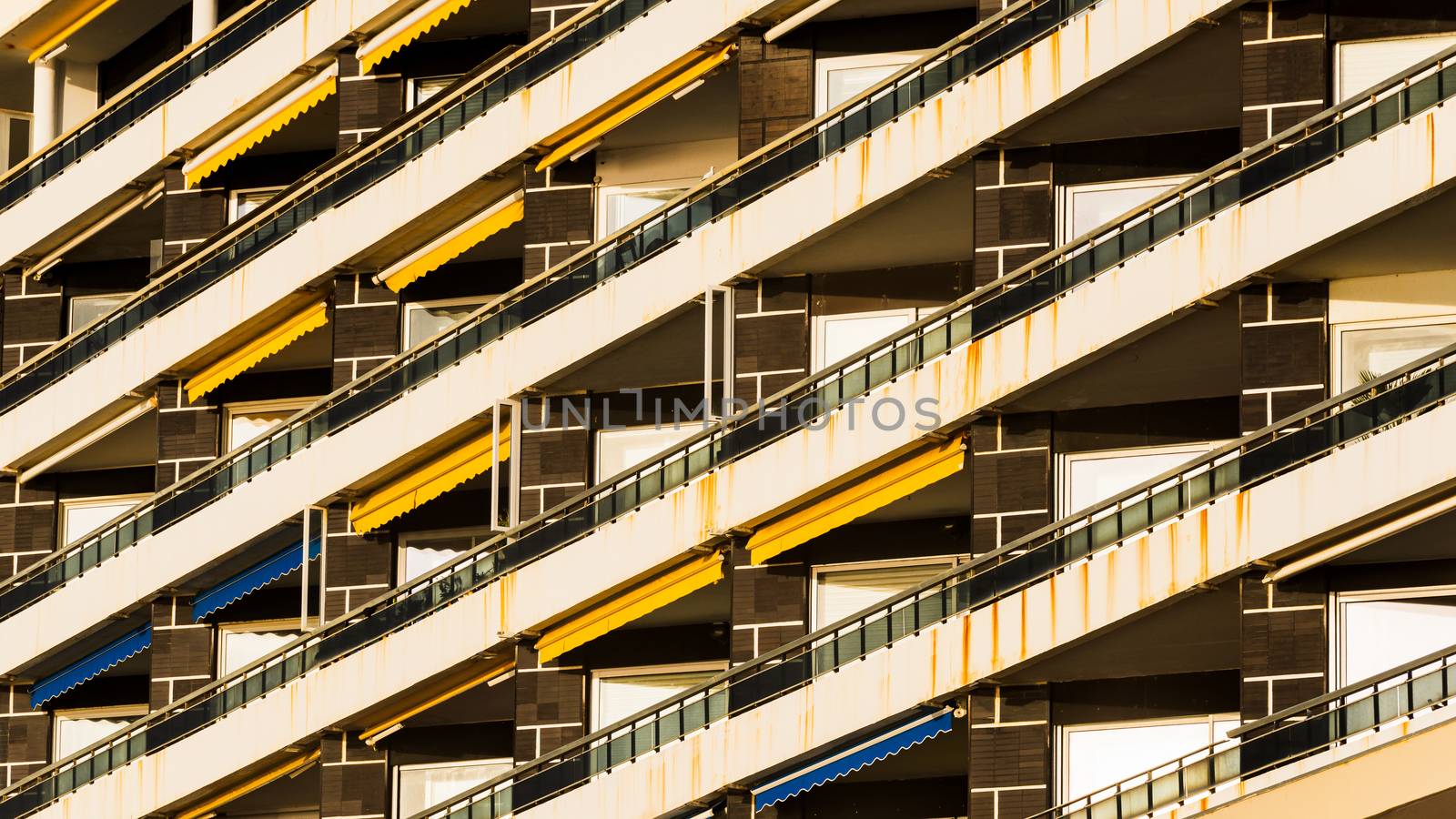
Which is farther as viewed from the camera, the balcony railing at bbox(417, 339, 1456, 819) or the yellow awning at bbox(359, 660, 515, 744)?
the yellow awning at bbox(359, 660, 515, 744)

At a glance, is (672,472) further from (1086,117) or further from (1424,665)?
(1424,665)

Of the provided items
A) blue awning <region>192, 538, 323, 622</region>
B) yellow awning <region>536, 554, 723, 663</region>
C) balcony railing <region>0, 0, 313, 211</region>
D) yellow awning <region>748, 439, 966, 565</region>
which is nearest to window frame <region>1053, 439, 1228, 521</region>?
yellow awning <region>748, 439, 966, 565</region>

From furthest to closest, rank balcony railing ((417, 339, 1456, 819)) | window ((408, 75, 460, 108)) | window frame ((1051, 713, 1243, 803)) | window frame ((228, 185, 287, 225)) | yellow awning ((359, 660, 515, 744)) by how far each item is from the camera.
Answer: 1. window frame ((228, 185, 287, 225))
2. window ((408, 75, 460, 108))
3. yellow awning ((359, 660, 515, 744))
4. window frame ((1051, 713, 1243, 803))
5. balcony railing ((417, 339, 1456, 819))

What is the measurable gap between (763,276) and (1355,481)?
803 cm

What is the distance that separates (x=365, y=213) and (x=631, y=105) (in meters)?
3.60

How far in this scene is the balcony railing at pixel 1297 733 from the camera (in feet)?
128

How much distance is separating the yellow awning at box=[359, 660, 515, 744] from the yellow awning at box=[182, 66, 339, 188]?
24.8 ft

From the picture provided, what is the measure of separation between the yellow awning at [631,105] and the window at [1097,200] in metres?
4.30

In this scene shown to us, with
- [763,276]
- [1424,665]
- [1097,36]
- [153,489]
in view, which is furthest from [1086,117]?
[153,489]

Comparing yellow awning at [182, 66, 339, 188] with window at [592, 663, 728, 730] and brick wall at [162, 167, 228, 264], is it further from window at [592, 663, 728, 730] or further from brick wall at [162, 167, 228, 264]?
window at [592, 663, 728, 730]

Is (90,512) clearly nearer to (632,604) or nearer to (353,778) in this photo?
(353,778)

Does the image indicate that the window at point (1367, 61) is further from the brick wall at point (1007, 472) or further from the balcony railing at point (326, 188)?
the balcony railing at point (326, 188)

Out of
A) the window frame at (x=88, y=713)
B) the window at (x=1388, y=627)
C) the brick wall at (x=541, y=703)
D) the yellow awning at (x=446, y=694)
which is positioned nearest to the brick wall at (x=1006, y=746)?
the window at (x=1388, y=627)

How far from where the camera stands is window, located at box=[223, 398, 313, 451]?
51.9m
